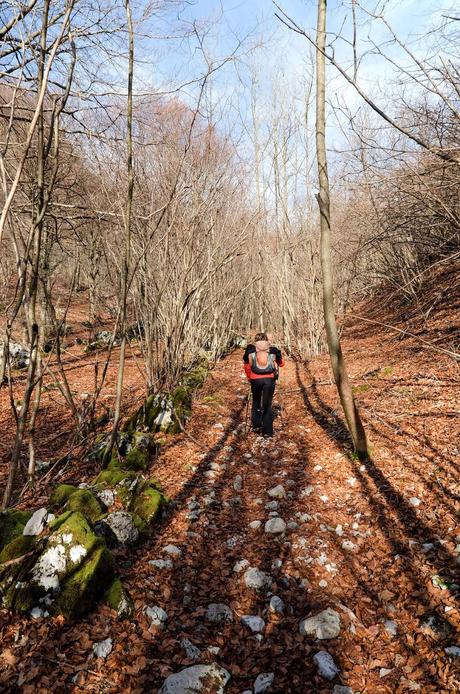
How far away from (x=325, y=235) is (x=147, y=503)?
2.87m

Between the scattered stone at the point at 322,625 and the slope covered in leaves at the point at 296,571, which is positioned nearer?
the slope covered in leaves at the point at 296,571

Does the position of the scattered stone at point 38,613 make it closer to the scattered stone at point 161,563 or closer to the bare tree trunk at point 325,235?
the scattered stone at point 161,563

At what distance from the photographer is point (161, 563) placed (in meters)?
2.68

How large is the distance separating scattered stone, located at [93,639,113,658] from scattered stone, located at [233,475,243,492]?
1.99 m

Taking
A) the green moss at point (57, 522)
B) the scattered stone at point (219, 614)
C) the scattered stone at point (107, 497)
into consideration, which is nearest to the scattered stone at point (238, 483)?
the scattered stone at point (107, 497)

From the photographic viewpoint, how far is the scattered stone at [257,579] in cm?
255

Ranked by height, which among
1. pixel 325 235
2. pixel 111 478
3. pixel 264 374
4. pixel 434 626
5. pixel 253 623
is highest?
pixel 325 235

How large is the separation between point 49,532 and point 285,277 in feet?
Result: 26.7

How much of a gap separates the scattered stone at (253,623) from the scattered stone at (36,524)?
53.0 inches

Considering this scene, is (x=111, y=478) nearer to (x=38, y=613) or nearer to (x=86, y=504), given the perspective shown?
(x=86, y=504)

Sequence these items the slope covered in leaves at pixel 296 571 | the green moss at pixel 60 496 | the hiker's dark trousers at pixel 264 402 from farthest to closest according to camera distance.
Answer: the hiker's dark trousers at pixel 264 402 < the green moss at pixel 60 496 < the slope covered in leaves at pixel 296 571

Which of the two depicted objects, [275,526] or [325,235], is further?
[325,235]

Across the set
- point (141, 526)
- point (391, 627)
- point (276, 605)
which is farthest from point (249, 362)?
point (391, 627)

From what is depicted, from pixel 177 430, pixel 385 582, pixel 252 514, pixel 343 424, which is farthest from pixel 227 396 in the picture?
pixel 385 582
